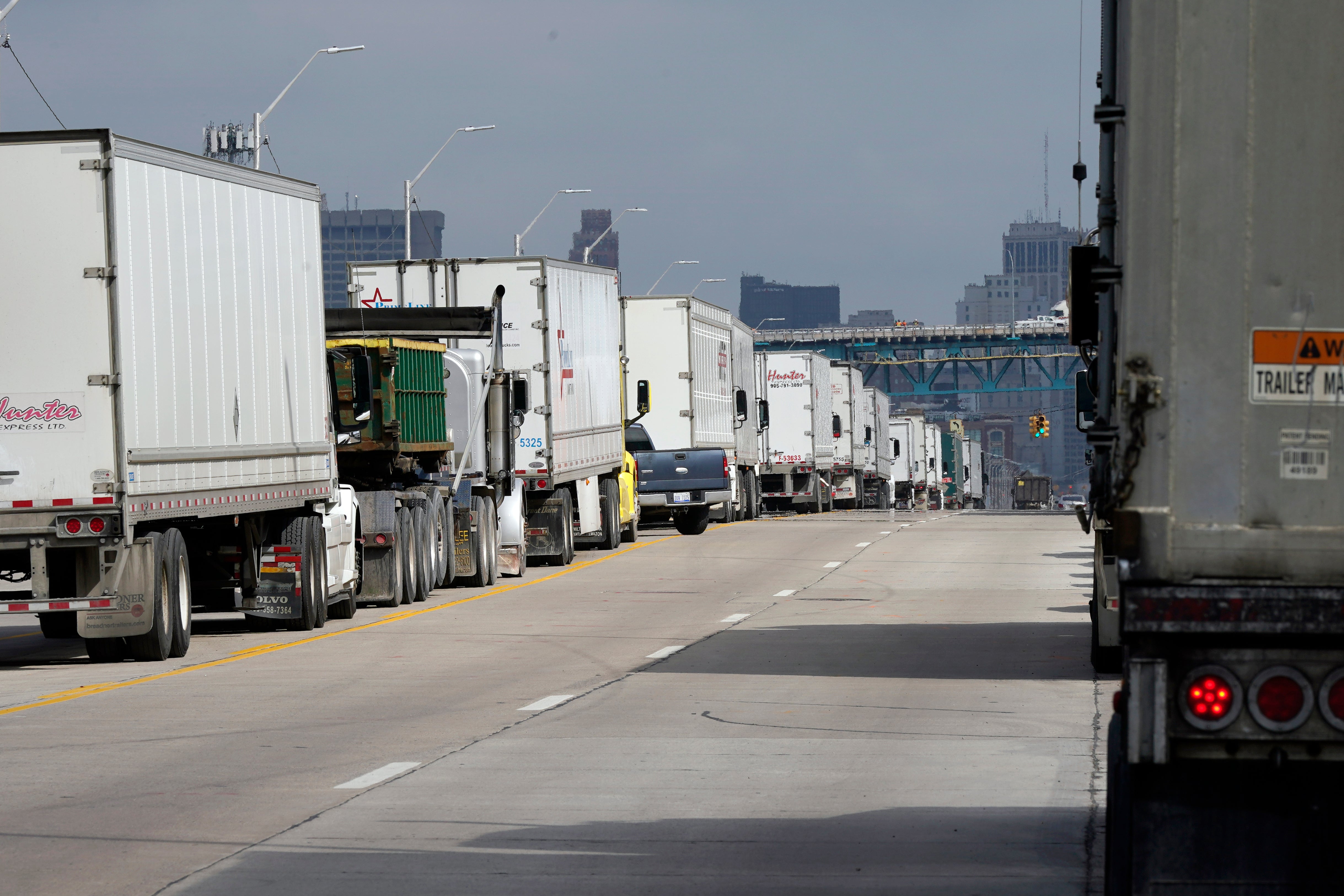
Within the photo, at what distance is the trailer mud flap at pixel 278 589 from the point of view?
1962cm

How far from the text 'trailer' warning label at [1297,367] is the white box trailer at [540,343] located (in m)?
22.3

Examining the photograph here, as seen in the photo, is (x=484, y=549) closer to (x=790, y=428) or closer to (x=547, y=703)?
(x=547, y=703)

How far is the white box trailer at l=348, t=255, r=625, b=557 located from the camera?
2862cm

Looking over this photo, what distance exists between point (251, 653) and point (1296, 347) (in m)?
13.9

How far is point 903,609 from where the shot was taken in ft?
70.7

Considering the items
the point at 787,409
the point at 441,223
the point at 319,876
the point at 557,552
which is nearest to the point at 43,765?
the point at 319,876

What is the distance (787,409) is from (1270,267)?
174ft

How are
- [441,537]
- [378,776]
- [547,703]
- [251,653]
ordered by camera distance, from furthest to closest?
[441,537]
[251,653]
[547,703]
[378,776]

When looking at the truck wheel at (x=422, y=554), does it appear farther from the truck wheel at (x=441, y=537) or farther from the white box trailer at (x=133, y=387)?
the white box trailer at (x=133, y=387)

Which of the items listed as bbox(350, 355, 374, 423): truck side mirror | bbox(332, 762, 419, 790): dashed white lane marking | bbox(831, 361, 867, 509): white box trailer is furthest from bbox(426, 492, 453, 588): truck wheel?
bbox(831, 361, 867, 509): white box trailer

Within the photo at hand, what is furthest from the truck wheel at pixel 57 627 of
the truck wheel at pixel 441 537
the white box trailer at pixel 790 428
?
the white box trailer at pixel 790 428

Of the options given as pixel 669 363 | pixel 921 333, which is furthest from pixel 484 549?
pixel 921 333

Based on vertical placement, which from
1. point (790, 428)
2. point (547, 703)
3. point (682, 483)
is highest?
point (790, 428)

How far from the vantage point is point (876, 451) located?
248 feet
